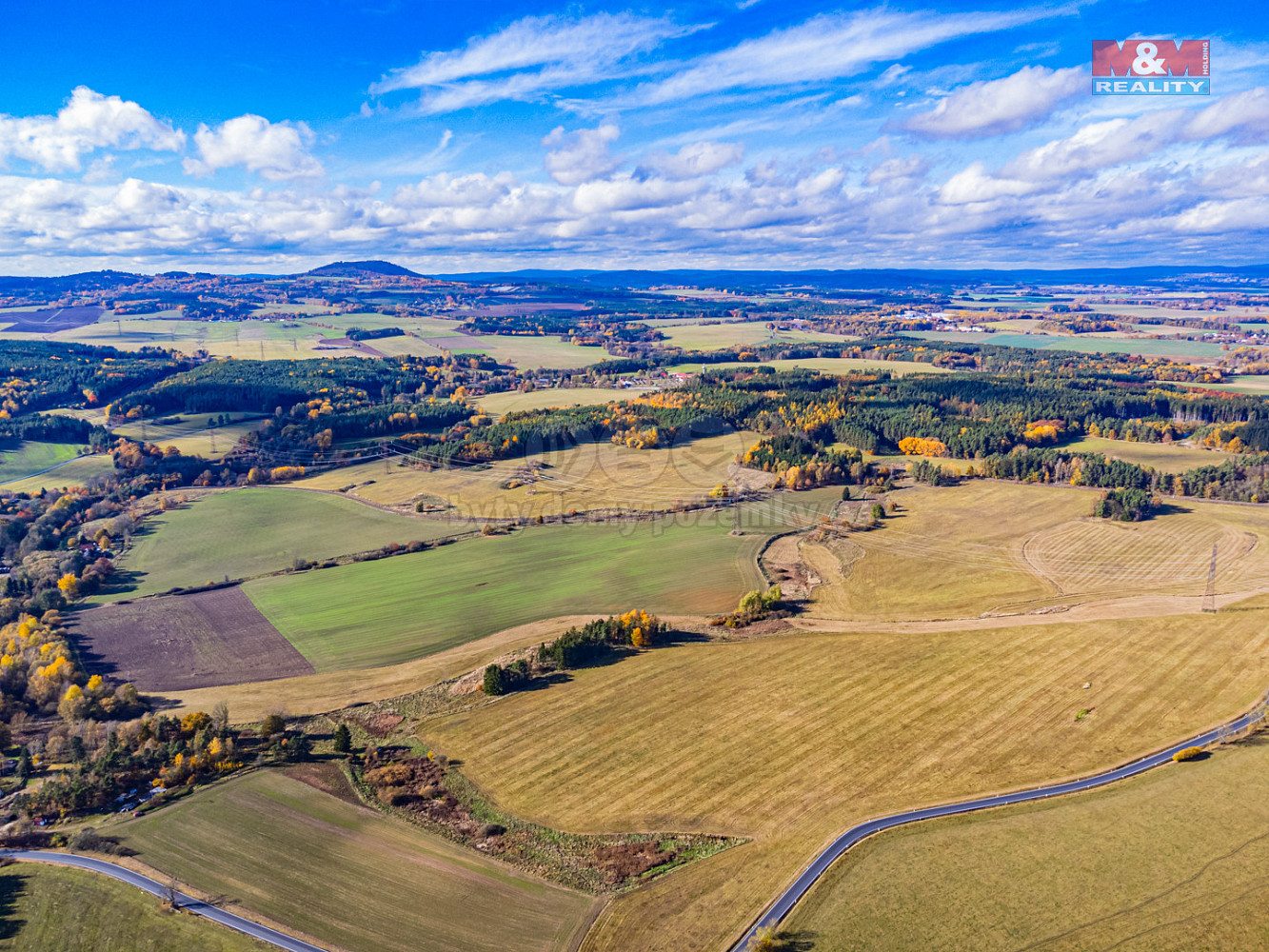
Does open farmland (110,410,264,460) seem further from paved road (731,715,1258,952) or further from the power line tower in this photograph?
the power line tower

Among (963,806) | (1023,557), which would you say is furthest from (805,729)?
(1023,557)

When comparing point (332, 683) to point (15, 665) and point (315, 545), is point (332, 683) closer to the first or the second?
point (15, 665)

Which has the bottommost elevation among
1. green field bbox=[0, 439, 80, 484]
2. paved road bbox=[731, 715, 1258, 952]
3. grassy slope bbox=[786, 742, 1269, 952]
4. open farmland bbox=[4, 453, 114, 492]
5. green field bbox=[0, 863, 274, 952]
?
grassy slope bbox=[786, 742, 1269, 952]

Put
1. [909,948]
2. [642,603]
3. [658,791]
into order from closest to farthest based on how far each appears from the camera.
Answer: [909,948] → [658,791] → [642,603]

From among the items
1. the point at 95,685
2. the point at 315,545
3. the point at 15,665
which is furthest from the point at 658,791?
the point at 315,545

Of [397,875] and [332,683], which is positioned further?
[332,683]

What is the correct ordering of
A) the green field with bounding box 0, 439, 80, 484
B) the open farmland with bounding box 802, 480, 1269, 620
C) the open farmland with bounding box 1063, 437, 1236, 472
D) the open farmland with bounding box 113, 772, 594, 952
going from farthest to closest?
the green field with bounding box 0, 439, 80, 484 → the open farmland with bounding box 1063, 437, 1236, 472 → the open farmland with bounding box 802, 480, 1269, 620 → the open farmland with bounding box 113, 772, 594, 952

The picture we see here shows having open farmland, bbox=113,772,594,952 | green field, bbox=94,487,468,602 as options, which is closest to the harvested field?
green field, bbox=94,487,468,602
